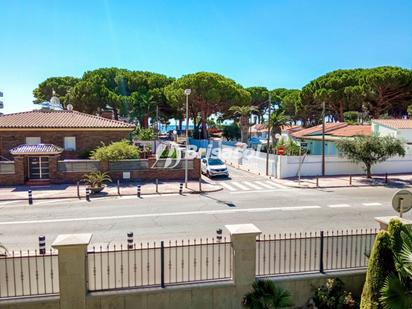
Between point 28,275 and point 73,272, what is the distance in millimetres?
911

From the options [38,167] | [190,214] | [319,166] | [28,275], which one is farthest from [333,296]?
[38,167]

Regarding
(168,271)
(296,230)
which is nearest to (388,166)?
(296,230)

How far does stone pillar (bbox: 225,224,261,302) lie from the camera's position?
708 centimetres

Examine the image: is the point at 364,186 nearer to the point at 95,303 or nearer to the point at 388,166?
the point at 388,166

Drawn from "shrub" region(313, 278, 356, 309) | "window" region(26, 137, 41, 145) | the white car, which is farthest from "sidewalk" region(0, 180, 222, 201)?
"shrub" region(313, 278, 356, 309)

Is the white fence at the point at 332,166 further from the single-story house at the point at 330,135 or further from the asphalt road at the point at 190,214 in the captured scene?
the single-story house at the point at 330,135

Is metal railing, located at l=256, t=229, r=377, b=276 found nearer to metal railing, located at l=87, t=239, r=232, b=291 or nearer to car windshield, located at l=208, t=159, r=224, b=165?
metal railing, located at l=87, t=239, r=232, b=291

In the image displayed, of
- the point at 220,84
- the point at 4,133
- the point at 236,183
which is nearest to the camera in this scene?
the point at 236,183

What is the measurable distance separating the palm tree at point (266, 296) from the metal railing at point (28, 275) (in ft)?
12.4

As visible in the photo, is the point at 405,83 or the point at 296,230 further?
the point at 405,83

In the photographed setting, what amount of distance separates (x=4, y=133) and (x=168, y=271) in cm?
2768

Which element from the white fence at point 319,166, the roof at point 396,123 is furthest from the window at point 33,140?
the roof at point 396,123

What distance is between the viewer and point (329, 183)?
25812 mm

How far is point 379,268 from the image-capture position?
646 cm
